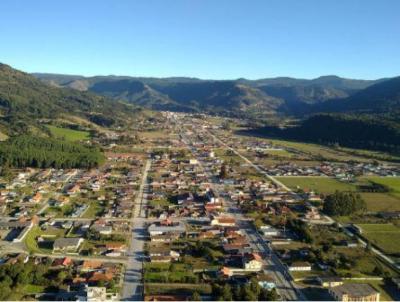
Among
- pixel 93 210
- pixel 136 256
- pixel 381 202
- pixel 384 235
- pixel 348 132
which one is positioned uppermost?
pixel 348 132

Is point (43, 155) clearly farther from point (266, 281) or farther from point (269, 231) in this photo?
point (266, 281)

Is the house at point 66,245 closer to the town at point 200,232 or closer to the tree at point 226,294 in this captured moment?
the town at point 200,232

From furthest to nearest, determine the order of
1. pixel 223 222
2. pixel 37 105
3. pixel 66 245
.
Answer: pixel 37 105, pixel 223 222, pixel 66 245

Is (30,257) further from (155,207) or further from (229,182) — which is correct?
(229,182)

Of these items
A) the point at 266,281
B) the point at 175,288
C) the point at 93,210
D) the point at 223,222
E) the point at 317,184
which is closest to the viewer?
the point at 175,288

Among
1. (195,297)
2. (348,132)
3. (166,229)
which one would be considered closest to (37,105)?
(348,132)

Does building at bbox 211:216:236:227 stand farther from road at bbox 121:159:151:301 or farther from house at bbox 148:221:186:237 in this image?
road at bbox 121:159:151:301

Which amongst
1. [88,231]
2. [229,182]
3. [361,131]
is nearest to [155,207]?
[88,231]

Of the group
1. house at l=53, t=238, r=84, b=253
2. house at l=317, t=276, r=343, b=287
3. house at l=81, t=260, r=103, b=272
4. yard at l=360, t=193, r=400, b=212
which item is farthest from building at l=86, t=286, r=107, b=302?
yard at l=360, t=193, r=400, b=212
